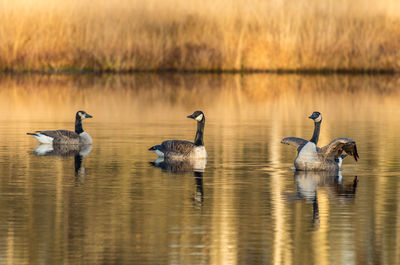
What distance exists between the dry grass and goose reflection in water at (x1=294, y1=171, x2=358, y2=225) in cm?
2768

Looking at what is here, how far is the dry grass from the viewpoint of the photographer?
141 ft

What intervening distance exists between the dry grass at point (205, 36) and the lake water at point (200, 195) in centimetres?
1395

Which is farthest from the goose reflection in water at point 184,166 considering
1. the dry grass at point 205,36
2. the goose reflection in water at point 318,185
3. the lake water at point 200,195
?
the dry grass at point 205,36

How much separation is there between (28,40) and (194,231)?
105 feet

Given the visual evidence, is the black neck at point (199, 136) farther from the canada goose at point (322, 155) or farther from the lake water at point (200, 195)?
the canada goose at point (322, 155)

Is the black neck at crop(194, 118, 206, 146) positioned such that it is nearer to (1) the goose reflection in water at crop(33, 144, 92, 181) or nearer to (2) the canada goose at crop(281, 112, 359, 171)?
(1) the goose reflection in water at crop(33, 144, 92, 181)

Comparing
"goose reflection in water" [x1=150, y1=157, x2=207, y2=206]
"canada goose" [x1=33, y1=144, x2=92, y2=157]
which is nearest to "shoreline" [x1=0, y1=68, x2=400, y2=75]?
"canada goose" [x1=33, y1=144, x2=92, y2=157]

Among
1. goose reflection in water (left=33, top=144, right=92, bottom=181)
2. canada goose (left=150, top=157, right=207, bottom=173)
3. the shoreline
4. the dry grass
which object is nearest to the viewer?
canada goose (left=150, top=157, right=207, bottom=173)

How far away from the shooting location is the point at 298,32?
4419 cm

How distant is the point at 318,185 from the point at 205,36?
1187 inches

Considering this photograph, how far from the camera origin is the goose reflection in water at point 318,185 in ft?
44.5

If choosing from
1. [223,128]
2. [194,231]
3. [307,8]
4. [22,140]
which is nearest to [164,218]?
[194,231]

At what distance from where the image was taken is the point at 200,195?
1355cm

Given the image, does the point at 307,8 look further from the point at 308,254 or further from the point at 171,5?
the point at 308,254
